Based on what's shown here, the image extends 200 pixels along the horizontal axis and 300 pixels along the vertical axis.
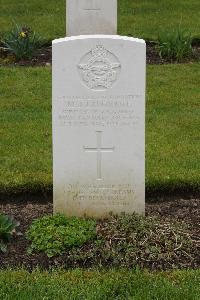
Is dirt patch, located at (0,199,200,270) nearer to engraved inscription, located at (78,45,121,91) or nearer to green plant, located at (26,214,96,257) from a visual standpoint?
green plant, located at (26,214,96,257)

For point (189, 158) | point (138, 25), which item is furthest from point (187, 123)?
point (138, 25)

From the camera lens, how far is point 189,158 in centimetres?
725

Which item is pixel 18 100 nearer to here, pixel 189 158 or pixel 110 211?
pixel 189 158

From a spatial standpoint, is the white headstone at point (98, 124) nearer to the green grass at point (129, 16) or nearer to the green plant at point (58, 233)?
the green plant at point (58, 233)

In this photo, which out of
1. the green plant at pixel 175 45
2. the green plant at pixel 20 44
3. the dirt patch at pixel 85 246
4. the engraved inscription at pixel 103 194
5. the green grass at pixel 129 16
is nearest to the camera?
the dirt patch at pixel 85 246

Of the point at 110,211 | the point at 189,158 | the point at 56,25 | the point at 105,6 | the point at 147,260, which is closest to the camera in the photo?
the point at 147,260

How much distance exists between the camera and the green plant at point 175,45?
1134 centimetres

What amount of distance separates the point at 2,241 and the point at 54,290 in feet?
2.90

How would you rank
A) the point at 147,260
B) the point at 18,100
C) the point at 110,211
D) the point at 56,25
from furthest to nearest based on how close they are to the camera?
the point at 56,25 → the point at 18,100 → the point at 110,211 → the point at 147,260

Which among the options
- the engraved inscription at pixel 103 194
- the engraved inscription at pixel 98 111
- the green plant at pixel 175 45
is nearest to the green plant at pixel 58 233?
the engraved inscription at pixel 103 194

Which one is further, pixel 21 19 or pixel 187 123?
pixel 21 19

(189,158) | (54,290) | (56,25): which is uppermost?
(56,25)

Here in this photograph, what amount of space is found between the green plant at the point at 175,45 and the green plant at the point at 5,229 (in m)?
6.52

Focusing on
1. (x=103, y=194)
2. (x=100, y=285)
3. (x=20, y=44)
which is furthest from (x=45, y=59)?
(x=100, y=285)
